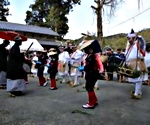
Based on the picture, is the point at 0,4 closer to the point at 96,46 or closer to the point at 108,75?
the point at 108,75

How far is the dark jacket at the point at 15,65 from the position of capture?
8.64m

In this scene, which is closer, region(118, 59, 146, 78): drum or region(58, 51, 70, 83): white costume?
region(118, 59, 146, 78): drum

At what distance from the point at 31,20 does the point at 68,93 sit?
56318 mm

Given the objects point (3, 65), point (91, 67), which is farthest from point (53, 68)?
point (91, 67)

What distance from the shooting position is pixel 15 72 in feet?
28.3

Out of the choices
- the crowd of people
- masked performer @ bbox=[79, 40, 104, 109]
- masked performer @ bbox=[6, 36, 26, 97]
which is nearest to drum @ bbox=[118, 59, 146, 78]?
the crowd of people

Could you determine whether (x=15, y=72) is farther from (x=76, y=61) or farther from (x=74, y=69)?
(x=74, y=69)

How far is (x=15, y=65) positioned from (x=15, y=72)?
22 centimetres

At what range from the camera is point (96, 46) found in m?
7.37

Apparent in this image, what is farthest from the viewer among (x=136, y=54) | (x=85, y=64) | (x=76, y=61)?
(x=76, y=61)

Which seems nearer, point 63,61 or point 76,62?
point 76,62

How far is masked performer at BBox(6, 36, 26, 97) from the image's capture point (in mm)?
8578

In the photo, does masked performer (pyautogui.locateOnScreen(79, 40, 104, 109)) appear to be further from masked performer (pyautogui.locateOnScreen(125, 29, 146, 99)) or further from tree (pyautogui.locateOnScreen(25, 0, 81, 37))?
tree (pyautogui.locateOnScreen(25, 0, 81, 37))

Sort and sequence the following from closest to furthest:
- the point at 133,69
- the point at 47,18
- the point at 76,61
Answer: the point at 133,69 → the point at 76,61 → the point at 47,18
